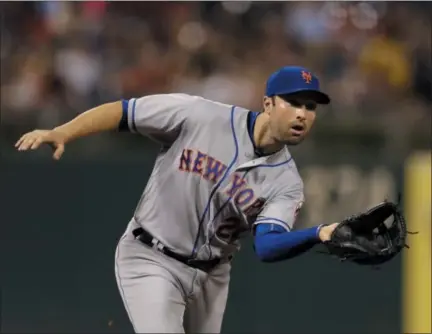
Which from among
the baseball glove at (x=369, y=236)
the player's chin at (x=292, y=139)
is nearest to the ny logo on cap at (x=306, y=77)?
the player's chin at (x=292, y=139)

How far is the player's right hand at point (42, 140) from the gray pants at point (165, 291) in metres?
0.67

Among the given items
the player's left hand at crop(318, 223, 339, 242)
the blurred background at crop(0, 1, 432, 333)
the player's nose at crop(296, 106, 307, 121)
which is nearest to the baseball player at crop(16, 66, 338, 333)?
the player's nose at crop(296, 106, 307, 121)

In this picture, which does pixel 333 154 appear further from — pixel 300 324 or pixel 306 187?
pixel 300 324

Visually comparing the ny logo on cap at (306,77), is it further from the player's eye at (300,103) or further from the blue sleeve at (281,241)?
the blue sleeve at (281,241)

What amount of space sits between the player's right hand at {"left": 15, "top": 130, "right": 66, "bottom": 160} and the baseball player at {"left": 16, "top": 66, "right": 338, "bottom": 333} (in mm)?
79

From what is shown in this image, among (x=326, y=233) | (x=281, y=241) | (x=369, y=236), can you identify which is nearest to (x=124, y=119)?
(x=281, y=241)

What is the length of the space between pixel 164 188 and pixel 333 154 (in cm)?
281

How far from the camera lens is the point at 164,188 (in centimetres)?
444

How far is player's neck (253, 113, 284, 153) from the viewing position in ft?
14.2

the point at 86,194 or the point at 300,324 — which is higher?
the point at 86,194

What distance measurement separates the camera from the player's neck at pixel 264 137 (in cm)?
434

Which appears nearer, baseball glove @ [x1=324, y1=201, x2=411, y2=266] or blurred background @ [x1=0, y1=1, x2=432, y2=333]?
baseball glove @ [x1=324, y1=201, x2=411, y2=266]

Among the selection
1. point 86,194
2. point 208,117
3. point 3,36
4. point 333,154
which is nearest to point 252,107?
point 333,154

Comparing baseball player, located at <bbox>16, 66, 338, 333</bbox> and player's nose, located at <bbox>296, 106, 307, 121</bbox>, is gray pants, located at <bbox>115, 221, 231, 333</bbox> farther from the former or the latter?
player's nose, located at <bbox>296, 106, 307, 121</bbox>
